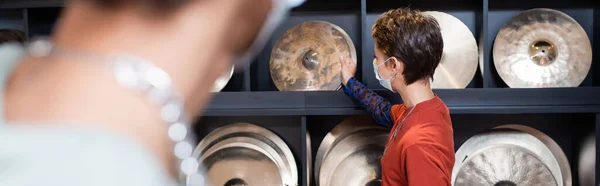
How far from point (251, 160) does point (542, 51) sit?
5.05ft

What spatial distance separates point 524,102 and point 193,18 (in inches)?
90.9

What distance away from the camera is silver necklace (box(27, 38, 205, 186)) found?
240 millimetres

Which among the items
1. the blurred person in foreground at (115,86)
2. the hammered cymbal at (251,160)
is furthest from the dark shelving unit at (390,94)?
the blurred person in foreground at (115,86)

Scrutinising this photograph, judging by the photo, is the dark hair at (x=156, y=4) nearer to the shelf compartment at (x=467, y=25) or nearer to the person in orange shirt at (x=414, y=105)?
the person in orange shirt at (x=414, y=105)

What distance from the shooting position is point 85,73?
0.78 ft

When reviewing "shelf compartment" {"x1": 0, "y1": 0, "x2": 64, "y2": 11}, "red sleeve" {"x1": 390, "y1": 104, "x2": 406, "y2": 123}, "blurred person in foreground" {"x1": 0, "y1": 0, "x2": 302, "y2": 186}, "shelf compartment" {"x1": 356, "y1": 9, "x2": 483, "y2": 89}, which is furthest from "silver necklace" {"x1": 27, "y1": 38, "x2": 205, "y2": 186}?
"shelf compartment" {"x1": 0, "y1": 0, "x2": 64, "y2": 11}

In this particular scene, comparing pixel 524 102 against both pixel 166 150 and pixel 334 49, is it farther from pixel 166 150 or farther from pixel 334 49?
pixel 166 150

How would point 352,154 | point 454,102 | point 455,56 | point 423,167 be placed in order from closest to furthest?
point 423,167, point 454,102, point 455,56, point 352,154

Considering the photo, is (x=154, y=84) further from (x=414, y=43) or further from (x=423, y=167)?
(x=414, y=43)

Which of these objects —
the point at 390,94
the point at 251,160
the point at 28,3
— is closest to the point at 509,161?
the point at 390,94

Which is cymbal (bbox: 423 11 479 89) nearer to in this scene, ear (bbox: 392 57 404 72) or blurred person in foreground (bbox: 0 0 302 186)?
ear (bbox: 392 57 404 72)

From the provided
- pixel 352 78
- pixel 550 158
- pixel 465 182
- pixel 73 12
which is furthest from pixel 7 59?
pixel 550 158

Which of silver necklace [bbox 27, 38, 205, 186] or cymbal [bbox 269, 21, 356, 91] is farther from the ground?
cymbal [bbox 269, 21, 356, 91]

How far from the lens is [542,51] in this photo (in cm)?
251
